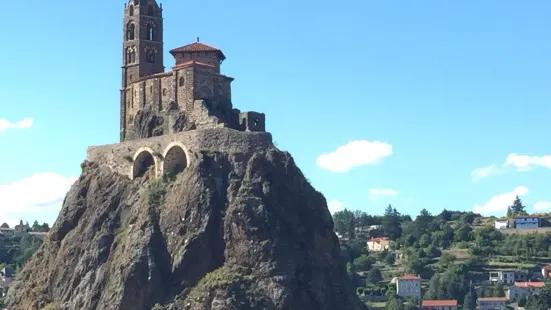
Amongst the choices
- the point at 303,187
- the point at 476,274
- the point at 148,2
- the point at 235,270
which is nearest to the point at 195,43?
the point at 148,2

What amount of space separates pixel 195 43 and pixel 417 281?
246 feet

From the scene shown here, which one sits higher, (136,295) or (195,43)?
(195,43)

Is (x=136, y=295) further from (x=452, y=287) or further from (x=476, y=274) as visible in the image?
(x=476, y=274)

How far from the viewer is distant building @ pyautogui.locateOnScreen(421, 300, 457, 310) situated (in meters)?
135

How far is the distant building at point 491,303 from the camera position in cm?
13850

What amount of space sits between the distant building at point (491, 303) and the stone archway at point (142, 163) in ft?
246

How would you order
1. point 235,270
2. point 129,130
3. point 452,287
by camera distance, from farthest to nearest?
point 452,287
point 129,130
point 235,270

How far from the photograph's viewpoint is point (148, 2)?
8394 centimetres

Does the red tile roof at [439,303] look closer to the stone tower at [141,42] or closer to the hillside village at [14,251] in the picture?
the hillside village at [14,251]

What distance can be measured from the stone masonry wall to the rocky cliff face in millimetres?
630

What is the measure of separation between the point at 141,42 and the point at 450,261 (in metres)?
87.2

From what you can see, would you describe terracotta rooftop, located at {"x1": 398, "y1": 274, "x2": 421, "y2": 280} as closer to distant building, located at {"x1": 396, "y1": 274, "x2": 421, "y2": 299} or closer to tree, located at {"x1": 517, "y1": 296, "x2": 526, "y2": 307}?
distant building, located at {"x1": 396, "y1": 274, "x2": 421, "y2": 299}

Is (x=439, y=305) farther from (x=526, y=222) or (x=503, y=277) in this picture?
(x=526, y=222)

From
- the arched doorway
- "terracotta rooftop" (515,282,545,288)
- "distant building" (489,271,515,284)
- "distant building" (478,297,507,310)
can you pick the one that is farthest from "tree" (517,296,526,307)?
the arched doorway
